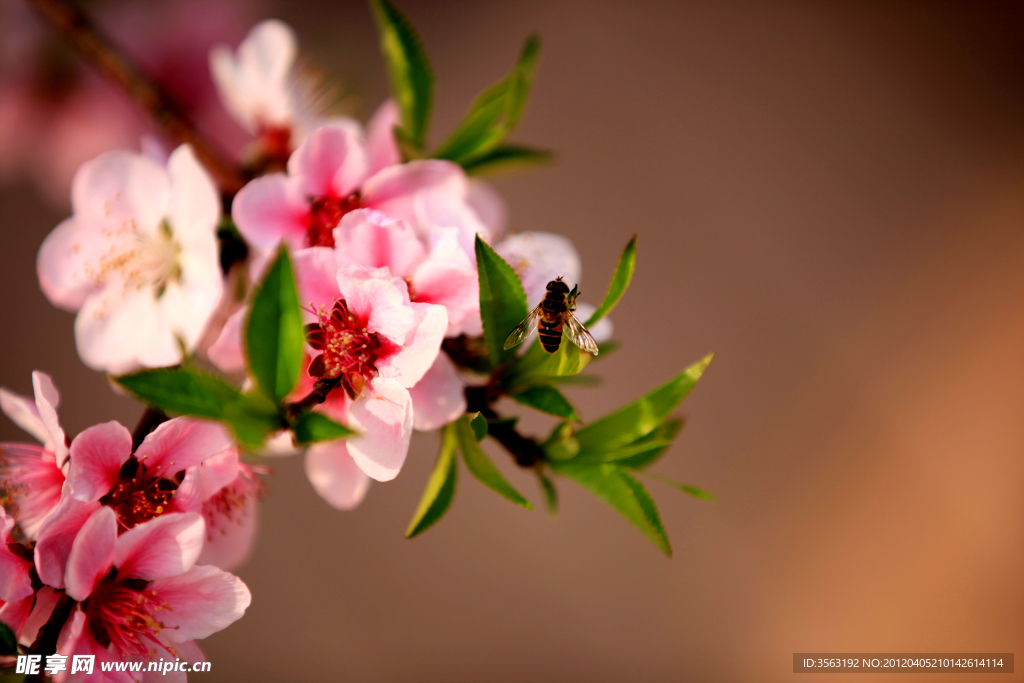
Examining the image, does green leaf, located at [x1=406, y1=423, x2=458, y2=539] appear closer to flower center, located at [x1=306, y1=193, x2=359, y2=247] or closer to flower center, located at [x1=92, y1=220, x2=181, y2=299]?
flower center, located at [x1=306, y1=193, x2=359, y2=247]

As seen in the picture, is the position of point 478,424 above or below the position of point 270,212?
below

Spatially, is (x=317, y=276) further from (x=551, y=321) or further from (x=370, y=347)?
(x=551, y=321)

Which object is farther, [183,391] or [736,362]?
[736,362]

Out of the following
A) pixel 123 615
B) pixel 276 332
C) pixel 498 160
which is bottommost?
pixel 123 615

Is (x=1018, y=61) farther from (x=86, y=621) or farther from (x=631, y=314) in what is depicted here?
(x=86, y=621)

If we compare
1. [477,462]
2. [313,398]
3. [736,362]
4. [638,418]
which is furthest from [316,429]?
[736,362]

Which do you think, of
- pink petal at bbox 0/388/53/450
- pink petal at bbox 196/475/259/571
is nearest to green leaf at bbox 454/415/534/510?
pink petal at bbox 196/475/259/571

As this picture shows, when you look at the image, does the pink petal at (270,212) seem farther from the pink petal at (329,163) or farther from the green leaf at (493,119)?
the green leaf at (493,119)
